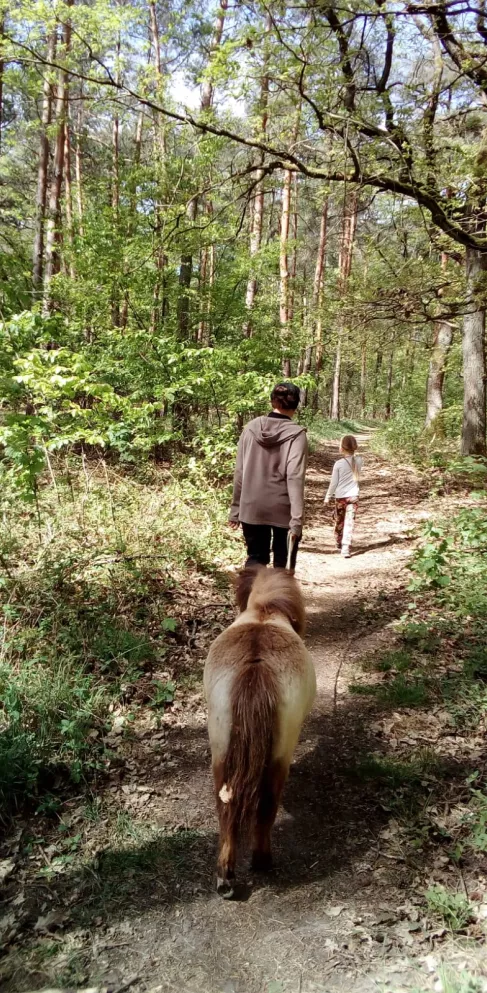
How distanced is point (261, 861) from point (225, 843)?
0.29 meters

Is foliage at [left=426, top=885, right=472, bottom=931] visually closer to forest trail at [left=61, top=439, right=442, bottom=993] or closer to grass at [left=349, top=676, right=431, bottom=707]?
forest trail at [left=61, top=439, right=442, bottom=993]

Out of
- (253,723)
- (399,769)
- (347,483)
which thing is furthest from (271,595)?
(347,483)

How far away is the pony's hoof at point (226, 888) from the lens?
7.71 feet

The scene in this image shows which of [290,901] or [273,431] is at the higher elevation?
[273,431]

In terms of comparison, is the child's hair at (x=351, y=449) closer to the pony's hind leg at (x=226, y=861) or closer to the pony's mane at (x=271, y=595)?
the pony's mane at (x=271, y=595)

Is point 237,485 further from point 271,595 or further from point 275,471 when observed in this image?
point 271,595

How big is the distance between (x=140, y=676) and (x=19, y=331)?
10.8 feet

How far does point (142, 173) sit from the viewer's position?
9.12 m

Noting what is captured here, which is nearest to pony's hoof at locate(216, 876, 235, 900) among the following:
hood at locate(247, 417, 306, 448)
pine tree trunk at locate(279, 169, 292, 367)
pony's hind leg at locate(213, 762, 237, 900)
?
pony's hind leg at locate(213, 762, 237, 900)

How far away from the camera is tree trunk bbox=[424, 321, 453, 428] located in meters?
12.7

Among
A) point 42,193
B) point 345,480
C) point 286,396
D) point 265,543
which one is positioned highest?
point 42,193

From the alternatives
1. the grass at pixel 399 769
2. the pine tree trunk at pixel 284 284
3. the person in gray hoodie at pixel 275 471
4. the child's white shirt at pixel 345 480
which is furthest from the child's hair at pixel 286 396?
the pine tree trunk at pixel 284 284

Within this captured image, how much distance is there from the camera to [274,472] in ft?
13.2

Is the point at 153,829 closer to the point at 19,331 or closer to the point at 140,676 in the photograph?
the point at 140,676
